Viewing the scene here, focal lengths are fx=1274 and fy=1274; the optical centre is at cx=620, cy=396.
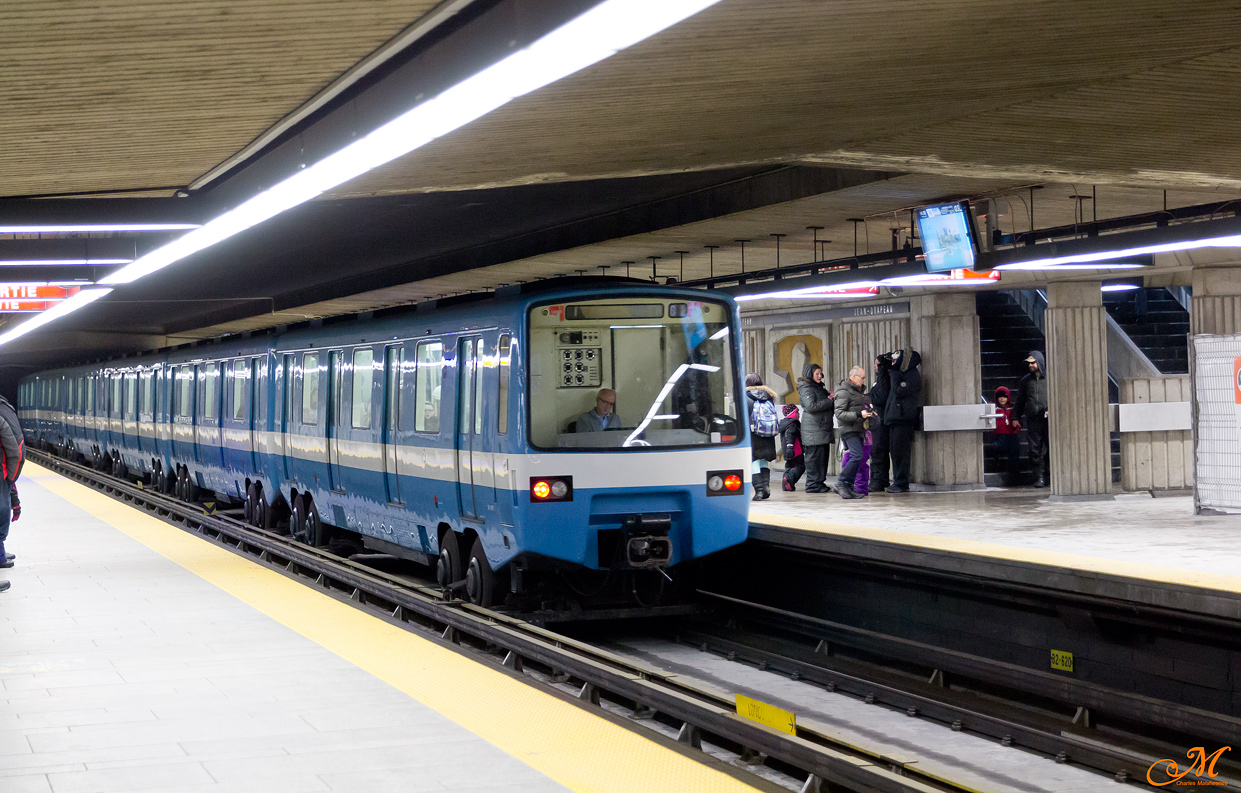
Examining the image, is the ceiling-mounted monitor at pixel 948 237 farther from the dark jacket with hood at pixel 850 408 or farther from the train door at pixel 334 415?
the train door at pixel 334 415

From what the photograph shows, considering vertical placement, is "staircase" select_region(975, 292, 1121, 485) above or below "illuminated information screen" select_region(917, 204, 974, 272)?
below

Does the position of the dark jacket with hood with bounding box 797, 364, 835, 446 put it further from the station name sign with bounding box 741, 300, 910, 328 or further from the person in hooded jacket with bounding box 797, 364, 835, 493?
the station name sign with bounding box 741, 300, 910, 328

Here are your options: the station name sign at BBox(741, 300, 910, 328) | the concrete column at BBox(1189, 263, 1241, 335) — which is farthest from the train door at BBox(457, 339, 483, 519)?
the station name sign at BBox(741, 300, 910, 328)

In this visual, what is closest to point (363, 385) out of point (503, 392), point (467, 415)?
point (467, 415)

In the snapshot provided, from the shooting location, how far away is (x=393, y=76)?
20.4 ft

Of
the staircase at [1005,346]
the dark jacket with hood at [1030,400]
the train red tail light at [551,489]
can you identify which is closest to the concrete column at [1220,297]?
the dark jacket with hood at [1030,400]

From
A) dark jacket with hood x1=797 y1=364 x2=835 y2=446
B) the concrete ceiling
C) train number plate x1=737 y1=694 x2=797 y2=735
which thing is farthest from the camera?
dark jacket with hood x1=797 y1=364 x2=835 y2=446

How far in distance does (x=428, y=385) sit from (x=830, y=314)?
29.5 ft

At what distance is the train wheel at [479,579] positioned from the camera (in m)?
10.3

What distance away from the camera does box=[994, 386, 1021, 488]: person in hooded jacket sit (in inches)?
662

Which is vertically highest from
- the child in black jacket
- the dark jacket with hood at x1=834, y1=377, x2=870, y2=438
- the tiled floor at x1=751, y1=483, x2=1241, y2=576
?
the dark jacket with hood at x1=834, y1=377, x2=870, y2=438

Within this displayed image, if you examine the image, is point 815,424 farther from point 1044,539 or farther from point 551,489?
point 551,489

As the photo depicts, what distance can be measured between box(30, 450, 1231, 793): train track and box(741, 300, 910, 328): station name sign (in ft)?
24.6

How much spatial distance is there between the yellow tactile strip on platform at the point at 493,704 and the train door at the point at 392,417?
58.5 inches
